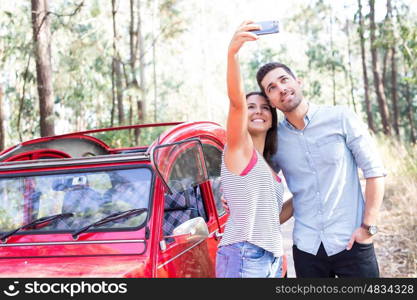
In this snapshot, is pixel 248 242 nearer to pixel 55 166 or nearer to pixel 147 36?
pixel 55 166

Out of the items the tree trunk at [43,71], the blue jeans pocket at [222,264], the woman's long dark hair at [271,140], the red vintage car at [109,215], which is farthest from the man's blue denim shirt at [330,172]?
the tree trunk at [43,71]

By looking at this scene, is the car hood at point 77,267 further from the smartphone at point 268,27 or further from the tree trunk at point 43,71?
the tree trunk at point 43,71

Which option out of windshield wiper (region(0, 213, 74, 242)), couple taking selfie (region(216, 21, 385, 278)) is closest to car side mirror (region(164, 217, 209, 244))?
couple taking selfie (region(216, 21, 385, 278))

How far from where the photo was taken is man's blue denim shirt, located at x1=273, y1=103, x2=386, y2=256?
3.27 m

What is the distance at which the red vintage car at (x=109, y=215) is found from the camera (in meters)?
3.24

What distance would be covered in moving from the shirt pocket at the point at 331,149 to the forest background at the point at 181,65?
3.50 metres

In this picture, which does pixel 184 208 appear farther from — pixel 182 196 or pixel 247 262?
pixel 247 262

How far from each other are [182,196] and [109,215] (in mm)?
789

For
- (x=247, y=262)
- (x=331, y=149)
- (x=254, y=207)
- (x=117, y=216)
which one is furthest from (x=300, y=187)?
(x=117, y=216)

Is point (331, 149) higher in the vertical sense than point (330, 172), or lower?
higher

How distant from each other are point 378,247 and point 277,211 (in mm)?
5466

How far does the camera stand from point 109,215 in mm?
3514

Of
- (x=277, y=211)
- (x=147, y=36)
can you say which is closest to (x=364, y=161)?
(x=277, y=211)

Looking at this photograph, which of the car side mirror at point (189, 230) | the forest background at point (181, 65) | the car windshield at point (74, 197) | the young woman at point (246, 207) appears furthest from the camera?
the forest background at point (181, 65)
